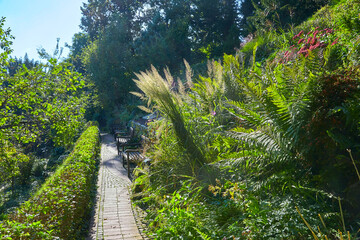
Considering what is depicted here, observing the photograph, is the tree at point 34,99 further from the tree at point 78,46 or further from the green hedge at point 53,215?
the tree at point 78,46

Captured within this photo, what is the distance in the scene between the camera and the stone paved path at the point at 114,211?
469 cm

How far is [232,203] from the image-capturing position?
11.0 feet

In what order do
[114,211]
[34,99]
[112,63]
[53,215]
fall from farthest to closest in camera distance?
[112,63] < [34,99] < [114,211] < [53,215]

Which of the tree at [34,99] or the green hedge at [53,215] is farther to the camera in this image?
the tree at [34,99]

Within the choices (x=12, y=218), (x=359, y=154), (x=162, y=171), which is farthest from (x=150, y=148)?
(x=359, y=154)

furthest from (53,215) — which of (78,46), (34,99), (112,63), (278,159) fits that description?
(78,46)

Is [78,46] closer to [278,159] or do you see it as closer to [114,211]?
[114,211]

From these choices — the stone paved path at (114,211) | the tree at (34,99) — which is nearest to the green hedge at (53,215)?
the stone paved path at (114,211)

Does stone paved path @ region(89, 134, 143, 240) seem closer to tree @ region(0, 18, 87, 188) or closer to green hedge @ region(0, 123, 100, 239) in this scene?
green hedge @ region(0, 123, 100, 239)

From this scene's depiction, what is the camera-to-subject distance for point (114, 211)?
5.92m

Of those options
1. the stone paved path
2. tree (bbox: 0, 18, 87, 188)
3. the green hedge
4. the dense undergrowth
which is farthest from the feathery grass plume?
tree (bbox: 0, 18, 87, 188)

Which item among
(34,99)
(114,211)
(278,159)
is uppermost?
(34,99)

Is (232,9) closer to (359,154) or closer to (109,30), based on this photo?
(109,30)

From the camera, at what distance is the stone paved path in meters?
4.69
